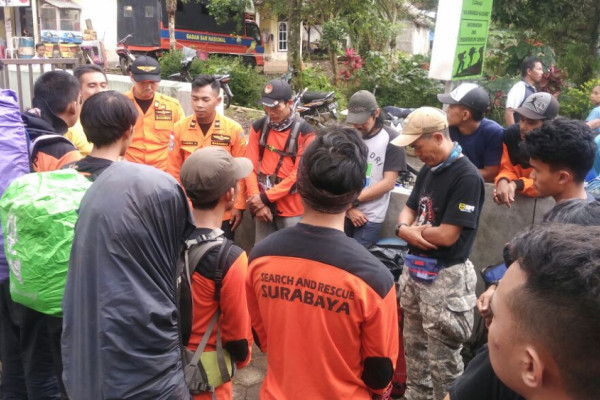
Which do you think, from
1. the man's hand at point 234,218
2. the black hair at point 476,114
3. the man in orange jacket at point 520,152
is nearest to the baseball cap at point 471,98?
the black hair at point 476,114

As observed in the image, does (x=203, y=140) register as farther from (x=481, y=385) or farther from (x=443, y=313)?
(x=481, y=385)

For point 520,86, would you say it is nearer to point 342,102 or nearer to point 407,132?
point 407,132

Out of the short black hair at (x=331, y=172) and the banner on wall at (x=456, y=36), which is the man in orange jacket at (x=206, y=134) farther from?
the short black hair at (x=331, y=172)

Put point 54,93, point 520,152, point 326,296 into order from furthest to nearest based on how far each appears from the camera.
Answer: point 520,152 < point 54,93 < point 326,296

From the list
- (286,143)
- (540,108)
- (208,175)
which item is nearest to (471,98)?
(540,108)

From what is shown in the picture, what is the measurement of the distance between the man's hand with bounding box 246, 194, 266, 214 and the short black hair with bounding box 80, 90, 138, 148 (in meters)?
1.96

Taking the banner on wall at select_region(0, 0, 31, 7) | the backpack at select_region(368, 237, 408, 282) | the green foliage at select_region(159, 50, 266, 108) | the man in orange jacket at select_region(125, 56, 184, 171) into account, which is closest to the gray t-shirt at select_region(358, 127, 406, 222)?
the backpack at select_region(368, 237, 408, 282)

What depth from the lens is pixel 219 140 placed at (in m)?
4.72

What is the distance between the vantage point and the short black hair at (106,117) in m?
2.69

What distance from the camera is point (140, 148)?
5164 millimetres

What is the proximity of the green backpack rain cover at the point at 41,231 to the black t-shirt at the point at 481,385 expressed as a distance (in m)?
1.75

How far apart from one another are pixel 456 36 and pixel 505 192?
1814mm

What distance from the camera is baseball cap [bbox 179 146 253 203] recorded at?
2359mm

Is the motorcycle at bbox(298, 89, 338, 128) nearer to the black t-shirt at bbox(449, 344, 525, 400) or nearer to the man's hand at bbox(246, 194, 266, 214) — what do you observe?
the man's hand at bbox(246, 194, 266, 214)
